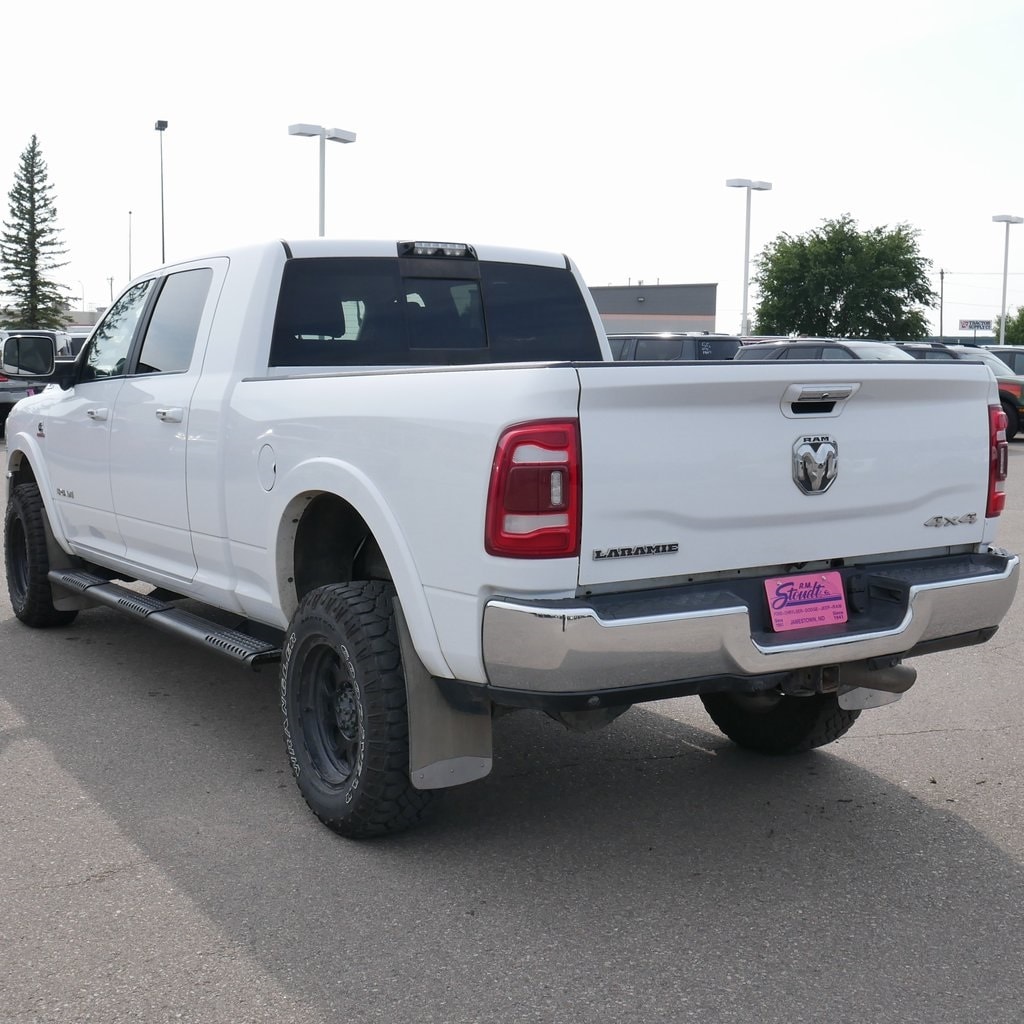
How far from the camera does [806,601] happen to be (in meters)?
3.87

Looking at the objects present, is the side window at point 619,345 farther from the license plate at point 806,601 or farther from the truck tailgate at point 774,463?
the license plate at point 806,601

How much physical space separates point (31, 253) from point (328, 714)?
85151mm

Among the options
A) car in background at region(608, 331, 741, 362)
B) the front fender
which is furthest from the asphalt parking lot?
car in background at region(608, 331, 741, 362)

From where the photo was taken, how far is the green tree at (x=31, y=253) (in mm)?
80812

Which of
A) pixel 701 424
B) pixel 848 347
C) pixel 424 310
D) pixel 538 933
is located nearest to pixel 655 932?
pixel 538 933

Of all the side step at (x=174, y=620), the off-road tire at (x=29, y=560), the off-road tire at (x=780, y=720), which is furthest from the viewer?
the off-road tire at (x=29, y=560)

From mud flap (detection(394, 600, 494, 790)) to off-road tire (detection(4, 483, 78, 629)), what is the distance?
385 centimetres

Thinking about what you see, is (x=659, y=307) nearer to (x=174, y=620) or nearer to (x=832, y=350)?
(x=832, y=350)

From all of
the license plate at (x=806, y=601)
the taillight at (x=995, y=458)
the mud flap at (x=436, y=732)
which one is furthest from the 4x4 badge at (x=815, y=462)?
the mud flap at (x=436, y=732)

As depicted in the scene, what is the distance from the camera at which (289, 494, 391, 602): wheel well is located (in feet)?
15.1

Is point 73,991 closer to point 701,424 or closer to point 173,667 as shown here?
point 701,424

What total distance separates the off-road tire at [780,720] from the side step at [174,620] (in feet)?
5.87

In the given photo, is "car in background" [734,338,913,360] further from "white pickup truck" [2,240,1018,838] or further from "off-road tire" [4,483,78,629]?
"white pickup truck" [2,240,1018,838]

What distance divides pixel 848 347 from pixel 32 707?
17877mm
